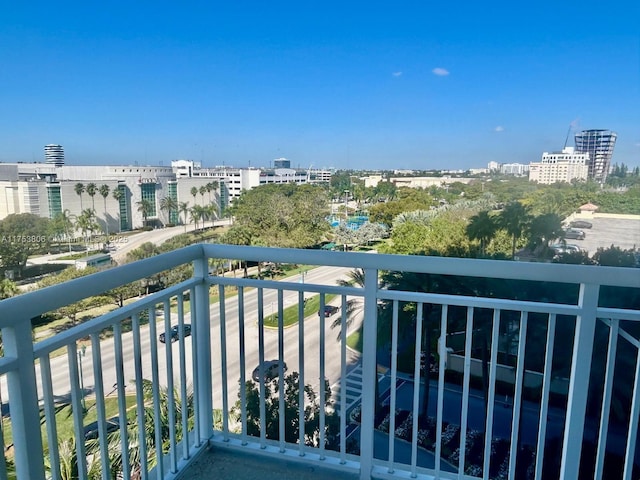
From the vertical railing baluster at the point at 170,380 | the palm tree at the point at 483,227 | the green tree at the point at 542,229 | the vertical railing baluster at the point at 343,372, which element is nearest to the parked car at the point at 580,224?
the green tree at the point at 542,229

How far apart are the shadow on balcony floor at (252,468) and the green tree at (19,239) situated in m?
1.89

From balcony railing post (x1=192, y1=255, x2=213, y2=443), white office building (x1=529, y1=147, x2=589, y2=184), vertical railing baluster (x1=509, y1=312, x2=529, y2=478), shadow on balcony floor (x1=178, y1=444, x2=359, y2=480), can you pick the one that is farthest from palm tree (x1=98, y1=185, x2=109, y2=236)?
white office building (x1=529, y1=147, x2=589, y2=184)

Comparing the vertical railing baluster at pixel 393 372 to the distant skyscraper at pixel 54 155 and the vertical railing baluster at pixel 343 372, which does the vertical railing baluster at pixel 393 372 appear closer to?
the vertical railing baluster at pixel 343 372

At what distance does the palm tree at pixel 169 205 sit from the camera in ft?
15.1

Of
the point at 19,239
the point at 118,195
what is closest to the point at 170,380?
the point at 19,239

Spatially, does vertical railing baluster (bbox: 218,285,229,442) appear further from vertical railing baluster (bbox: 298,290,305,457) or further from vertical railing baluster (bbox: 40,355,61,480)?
vertical railing baluster (bbox: 40,355,61,480)

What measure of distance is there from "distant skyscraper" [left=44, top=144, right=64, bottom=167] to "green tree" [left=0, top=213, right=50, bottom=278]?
133 centimetres

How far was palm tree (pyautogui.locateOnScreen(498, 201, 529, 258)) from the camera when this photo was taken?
4816 mm

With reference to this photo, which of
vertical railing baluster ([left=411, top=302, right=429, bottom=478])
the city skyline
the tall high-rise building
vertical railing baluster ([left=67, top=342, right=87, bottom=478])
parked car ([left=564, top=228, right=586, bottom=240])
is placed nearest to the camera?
vertical railing baluster ([left=67, top=342, right=87, bottom=478])

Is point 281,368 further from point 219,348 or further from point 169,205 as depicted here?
point 169,205

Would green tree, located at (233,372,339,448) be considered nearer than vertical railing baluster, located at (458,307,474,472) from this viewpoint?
No

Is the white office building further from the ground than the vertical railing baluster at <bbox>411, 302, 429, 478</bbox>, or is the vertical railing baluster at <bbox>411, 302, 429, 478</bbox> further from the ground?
the white office building

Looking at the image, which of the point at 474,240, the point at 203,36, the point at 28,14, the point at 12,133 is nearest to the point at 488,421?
the point at 474,240

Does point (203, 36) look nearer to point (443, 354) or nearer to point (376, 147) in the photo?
point (376, 147)
